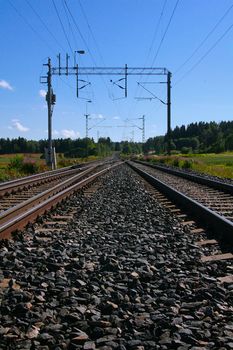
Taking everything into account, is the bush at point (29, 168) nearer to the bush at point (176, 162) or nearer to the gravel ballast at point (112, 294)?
the bush at point (176, 162)

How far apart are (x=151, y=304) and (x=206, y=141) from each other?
616 feet

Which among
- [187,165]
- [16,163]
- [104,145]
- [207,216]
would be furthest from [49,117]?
[104,145]

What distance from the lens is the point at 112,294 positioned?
4.20m

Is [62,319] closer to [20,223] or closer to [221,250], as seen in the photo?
[221,250]

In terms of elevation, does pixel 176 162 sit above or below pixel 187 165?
above

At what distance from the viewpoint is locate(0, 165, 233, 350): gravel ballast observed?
3.27m

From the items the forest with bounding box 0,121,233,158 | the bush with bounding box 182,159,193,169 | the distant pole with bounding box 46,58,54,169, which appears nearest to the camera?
the distant pole with bounding box 46,58,54,169

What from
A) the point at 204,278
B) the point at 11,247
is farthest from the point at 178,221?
the point at 204,278

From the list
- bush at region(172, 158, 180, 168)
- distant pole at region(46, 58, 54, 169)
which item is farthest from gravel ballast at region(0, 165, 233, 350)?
bush at region(172, 158, 180, 168)

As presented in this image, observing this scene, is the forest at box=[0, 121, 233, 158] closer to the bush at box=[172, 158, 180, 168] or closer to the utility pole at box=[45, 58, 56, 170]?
the bush at box=[172, 158, 180, 168]

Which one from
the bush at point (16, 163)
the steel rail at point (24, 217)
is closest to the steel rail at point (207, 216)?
the steel rail at point (24, 217)

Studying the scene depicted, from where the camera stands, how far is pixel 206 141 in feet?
616

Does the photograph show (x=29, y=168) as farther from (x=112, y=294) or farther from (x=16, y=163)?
(x=112, y=294)

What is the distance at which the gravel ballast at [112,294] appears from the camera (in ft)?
10.7
